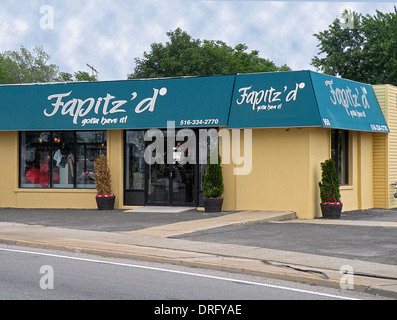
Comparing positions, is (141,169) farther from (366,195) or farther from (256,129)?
(366,195)

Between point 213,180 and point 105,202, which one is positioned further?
point 105,202

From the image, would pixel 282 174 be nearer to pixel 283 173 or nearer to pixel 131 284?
pixel 283 173

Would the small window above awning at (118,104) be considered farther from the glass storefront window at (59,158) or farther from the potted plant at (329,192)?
the potted plant at (329,192)

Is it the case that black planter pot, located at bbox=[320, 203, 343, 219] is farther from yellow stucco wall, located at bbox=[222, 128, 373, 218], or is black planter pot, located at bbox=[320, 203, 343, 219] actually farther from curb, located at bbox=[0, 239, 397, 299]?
curb, located at bbox=[0, 239, 397, 299]

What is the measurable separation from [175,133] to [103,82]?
10.9 feet

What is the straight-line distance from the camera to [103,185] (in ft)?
72.1

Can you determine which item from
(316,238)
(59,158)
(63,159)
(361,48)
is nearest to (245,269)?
(316,238)

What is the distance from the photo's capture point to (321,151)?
809 inches

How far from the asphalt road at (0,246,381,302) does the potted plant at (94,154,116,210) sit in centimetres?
1024

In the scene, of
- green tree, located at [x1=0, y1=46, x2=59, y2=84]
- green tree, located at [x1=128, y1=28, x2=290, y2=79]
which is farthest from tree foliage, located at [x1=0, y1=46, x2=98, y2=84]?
green tree, located at [x1=128, y1=28, x2=290, y2=79]

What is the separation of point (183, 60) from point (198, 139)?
36.1m

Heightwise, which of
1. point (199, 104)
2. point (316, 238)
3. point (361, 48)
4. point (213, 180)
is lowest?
point (316, 238)

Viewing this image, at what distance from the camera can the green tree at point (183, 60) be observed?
55.8 m

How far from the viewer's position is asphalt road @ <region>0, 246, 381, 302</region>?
8531 millimetres
